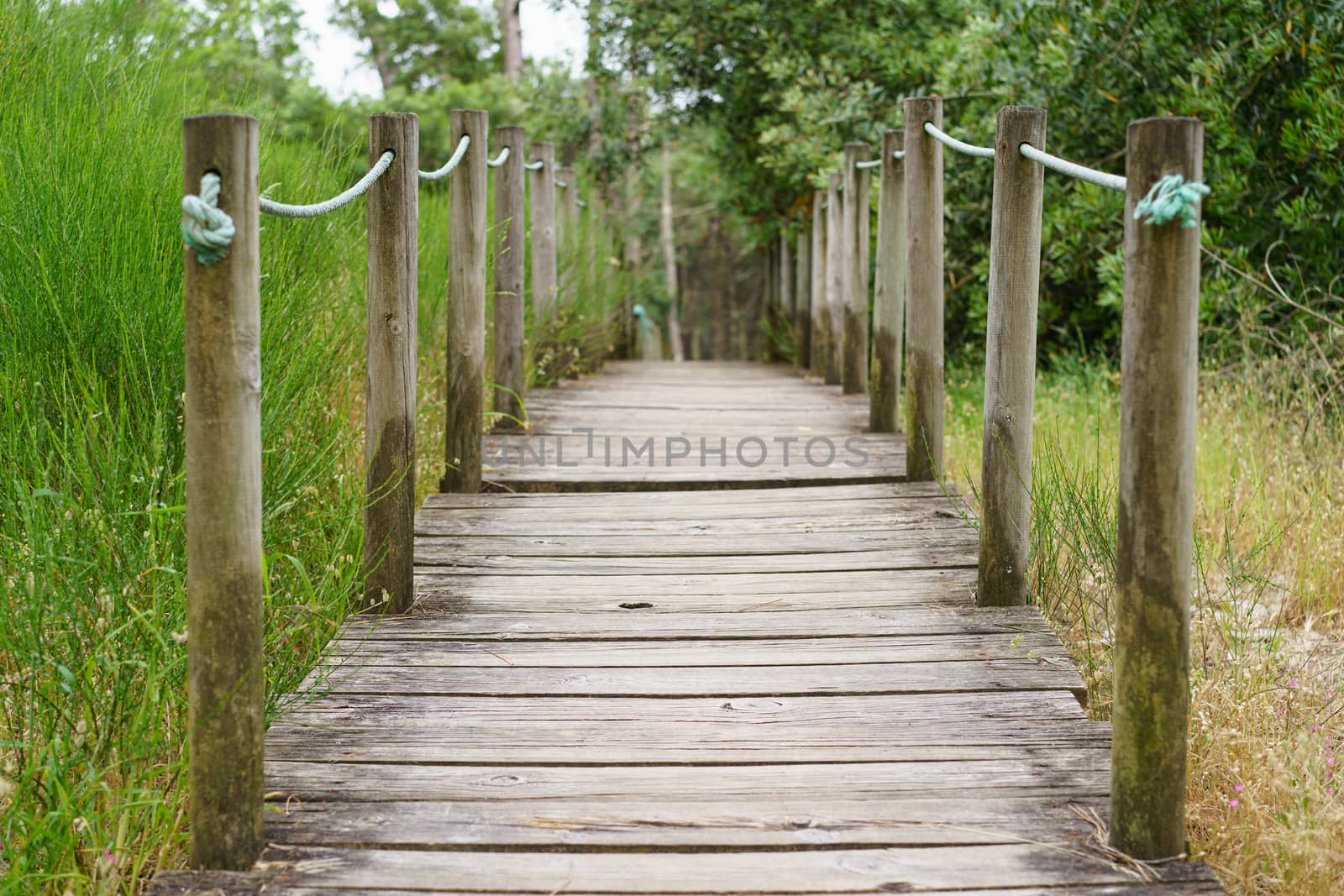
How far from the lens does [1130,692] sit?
1986 mm

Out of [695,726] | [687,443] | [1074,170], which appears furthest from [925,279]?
[695,726]

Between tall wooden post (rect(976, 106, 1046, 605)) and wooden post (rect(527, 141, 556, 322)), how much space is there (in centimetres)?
335

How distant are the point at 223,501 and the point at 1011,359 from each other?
1.87 metres

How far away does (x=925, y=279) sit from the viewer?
4.00 metres

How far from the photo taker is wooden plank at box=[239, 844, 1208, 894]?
6.27 feet

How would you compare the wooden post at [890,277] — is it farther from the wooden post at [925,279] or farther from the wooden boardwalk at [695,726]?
the wooden boardwalk at [695,726]

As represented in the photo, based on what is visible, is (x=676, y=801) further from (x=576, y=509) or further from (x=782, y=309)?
(x=782, y=309)

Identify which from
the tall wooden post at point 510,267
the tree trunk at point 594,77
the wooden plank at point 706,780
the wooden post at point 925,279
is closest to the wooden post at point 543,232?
the tall wooden post at point 510,267

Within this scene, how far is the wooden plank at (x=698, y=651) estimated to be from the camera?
2.81m

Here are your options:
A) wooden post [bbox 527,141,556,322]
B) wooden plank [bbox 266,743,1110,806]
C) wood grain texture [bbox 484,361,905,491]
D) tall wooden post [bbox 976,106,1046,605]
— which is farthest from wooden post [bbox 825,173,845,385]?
wooden plank [bbox 266,743,1110,806]

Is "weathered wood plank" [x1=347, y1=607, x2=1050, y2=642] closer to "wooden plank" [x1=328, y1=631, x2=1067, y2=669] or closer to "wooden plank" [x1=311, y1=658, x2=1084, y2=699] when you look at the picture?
"wooden plank" [x1=328, y1=631, x2=1067, y2=669]

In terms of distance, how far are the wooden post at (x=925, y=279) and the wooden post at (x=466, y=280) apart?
136 centimetres

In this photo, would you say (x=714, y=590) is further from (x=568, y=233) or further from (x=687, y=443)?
(x=568, y=233)

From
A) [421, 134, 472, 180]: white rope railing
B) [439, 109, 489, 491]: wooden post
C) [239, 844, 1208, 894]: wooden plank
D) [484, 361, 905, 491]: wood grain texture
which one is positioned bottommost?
[239, 844, 1208, 894]: wooden plank
